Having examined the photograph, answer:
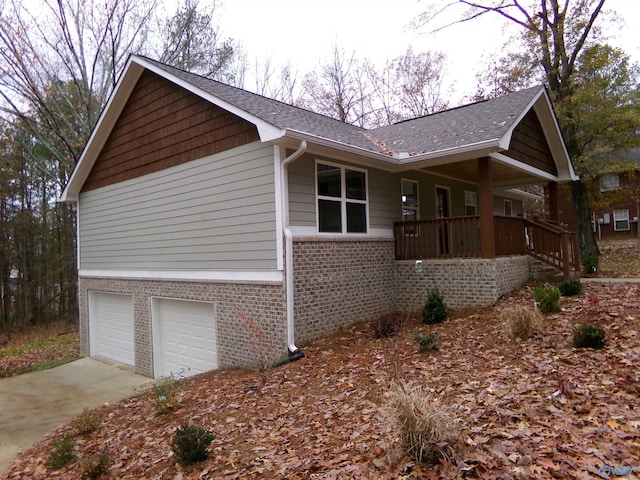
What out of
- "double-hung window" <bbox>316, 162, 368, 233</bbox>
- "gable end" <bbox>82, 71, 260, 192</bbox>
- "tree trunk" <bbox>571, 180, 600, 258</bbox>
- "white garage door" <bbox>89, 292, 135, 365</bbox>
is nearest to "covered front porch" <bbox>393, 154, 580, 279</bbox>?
"double-hung window" <bbox>316, 162, 368, 233</bbox>

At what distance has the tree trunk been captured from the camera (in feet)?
57.9

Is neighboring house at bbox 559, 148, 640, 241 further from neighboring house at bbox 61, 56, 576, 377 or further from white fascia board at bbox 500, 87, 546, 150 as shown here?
white fascia board at bbox 500, 87, 546, 150

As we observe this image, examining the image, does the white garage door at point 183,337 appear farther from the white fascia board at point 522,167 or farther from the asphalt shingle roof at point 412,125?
the white fascia board at point 522,167

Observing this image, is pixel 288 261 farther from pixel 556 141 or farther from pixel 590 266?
pixel 590 266

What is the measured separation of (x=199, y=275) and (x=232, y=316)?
1.52 meters

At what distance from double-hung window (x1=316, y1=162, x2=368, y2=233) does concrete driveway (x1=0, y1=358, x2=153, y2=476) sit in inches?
211

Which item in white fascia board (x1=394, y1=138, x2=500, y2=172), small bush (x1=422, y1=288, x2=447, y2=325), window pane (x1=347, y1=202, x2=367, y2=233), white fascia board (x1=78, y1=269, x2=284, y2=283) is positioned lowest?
small bush (x1=422, y1=288, x2=447, y2=325)

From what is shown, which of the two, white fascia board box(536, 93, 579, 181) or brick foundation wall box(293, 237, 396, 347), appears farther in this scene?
white fascia board box(536, 93, 579, 181)

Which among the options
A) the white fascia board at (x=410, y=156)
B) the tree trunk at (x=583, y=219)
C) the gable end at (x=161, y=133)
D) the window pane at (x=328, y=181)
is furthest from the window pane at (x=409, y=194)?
the tree trunk at (x=583, y=219)

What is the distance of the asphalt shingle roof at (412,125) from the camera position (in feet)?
29.5

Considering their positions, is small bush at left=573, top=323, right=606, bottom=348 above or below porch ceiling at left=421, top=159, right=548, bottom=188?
below

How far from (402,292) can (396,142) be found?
4.10m

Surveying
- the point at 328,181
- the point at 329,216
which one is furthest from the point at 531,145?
the point at 329,216

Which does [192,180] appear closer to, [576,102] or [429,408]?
[429,408]
